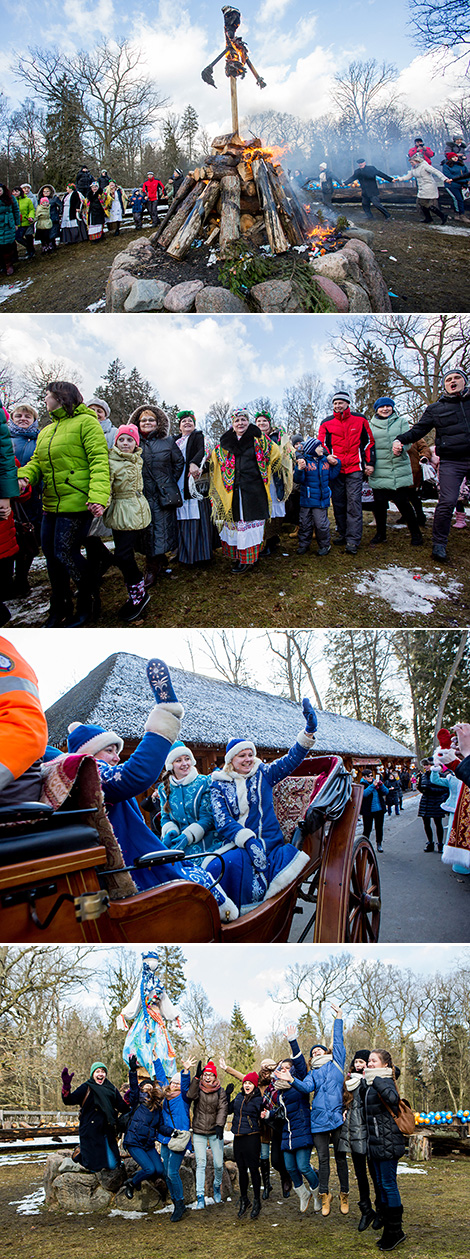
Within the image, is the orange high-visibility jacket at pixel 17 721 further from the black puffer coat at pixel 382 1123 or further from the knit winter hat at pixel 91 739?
the black puffer coat at pixel 382 1123

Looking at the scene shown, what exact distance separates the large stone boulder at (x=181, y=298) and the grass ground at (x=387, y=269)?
0.24 metres

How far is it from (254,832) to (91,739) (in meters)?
1.16

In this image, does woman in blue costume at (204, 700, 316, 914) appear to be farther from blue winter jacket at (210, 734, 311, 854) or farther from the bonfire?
the bonfire

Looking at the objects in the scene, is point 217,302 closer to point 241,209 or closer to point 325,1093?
point 241,209

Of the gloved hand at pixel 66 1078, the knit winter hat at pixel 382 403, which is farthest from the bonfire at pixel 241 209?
the gloved hand at pixel 66 1078

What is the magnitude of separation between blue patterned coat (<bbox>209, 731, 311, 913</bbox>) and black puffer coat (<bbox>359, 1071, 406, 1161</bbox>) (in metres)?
1.07

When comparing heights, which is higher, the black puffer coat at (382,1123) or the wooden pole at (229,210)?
the wooden pole at (229,210)

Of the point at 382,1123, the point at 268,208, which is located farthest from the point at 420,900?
the point at 268,208

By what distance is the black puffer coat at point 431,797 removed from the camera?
22.5 feet

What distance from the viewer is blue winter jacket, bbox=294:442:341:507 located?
5.93 meters

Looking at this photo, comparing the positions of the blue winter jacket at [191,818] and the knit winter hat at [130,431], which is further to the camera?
the knit winter hat at [130,431]

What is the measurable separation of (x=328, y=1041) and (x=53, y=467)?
408 cm

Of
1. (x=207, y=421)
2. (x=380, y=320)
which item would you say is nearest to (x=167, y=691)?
(x=207, y=421)

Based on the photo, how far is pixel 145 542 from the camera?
528cm
